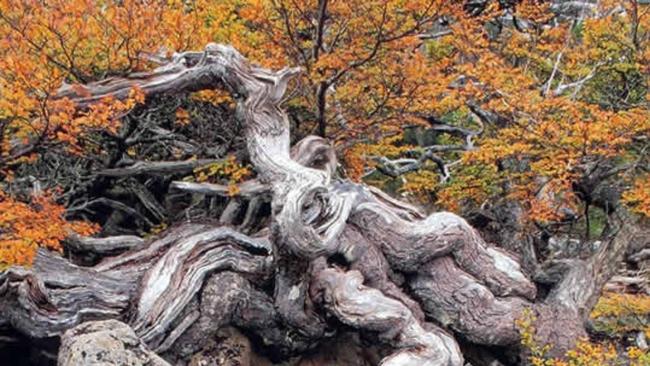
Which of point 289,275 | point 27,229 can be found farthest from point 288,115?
point 27,229

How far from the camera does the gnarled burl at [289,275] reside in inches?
300

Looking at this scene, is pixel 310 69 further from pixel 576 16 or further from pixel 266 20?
pixel 576 16

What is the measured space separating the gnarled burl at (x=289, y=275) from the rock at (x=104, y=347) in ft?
5.08

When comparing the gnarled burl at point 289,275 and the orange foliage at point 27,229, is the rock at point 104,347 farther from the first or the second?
the gnarled burl at point 289,275

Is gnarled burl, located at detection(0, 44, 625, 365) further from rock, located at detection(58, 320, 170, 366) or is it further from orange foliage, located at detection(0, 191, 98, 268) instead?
rock, located at detection(58, 320, 170, 366)

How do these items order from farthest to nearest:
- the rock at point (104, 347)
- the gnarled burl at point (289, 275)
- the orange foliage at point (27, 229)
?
the gnarled burl at point (289, 275)
the orange foliage at point (27, 229)
the rock at point (104, 347)

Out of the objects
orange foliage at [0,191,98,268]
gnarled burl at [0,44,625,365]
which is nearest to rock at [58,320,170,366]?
orange foliage at [0,191,98,268]

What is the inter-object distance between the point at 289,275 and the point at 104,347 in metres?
2.80

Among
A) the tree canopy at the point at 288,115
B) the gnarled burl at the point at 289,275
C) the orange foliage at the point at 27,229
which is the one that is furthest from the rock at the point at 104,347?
the tree canopy at the point at 288,115

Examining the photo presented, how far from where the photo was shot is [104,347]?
563 cm

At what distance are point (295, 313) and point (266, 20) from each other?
4.41 m

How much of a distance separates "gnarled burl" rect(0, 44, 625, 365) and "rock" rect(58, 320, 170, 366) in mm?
1547

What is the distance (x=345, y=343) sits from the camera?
901 cm

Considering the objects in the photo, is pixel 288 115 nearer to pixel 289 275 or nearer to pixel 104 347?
pixel 289 275
